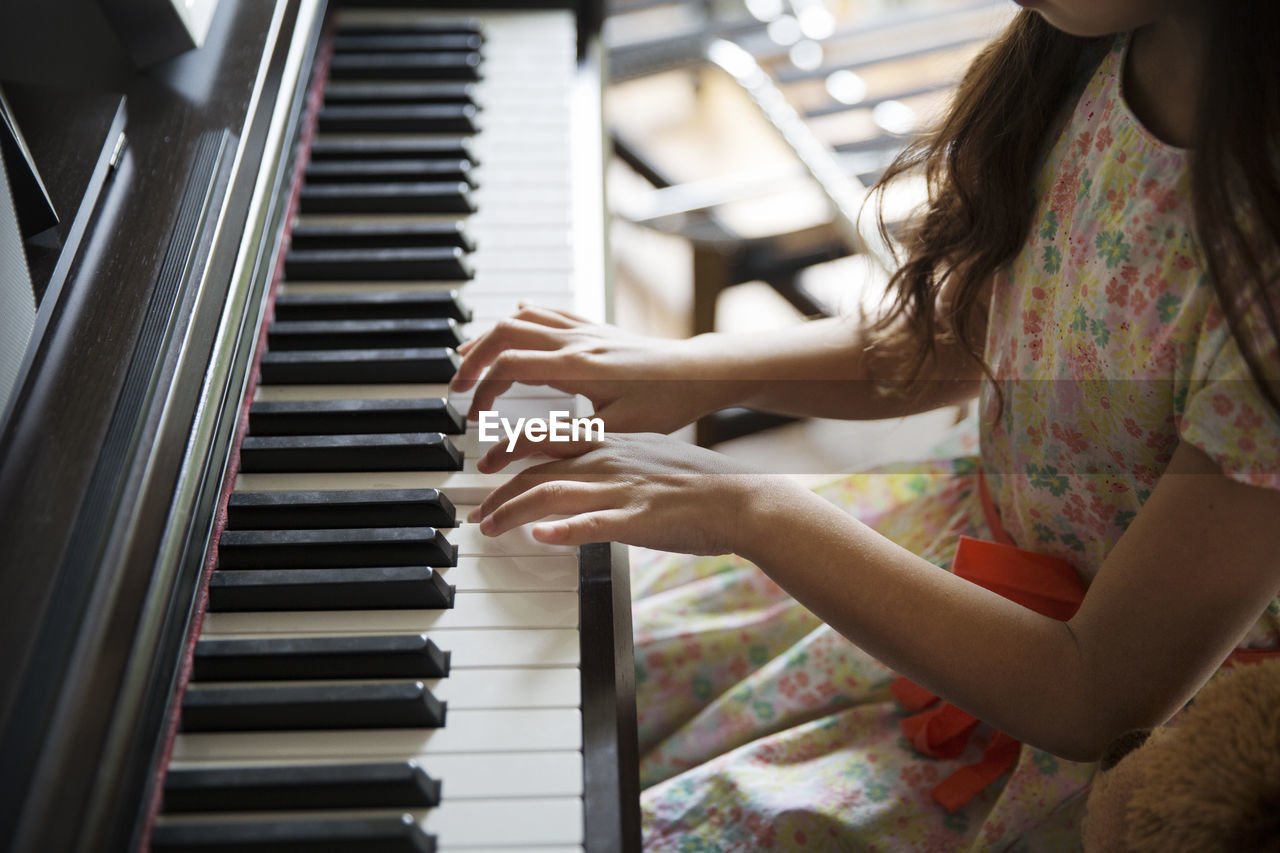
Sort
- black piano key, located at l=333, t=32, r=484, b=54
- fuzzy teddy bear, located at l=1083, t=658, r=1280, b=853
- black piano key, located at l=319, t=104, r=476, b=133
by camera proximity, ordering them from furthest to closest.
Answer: black piano key, located at l=333, t=32, r=484, b=54
black piano key, located at l=319, t=104, r=476, b=133
fuzzy teddy bear, located at l=1083, t=658, r=1280, b=853

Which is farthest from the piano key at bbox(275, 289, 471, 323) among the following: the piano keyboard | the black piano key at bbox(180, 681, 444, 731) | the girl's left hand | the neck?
the neck

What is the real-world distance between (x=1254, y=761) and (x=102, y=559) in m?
0.66

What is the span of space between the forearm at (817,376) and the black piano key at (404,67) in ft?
1.79

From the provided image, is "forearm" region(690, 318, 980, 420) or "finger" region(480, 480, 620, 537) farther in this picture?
"forearm" region(690, 318, 980, 420)

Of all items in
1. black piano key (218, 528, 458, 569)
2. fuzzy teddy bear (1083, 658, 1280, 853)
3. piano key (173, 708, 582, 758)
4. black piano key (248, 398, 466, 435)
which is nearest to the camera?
fuzzy teddy bear (1083, 658, 1280, 853)

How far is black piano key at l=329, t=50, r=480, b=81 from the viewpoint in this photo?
1364mm

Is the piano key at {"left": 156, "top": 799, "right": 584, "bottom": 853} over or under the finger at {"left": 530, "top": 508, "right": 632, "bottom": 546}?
under

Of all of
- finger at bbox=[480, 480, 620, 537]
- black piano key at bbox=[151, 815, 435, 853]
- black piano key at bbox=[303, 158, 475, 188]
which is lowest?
black piano key at bbox=[151, 815, 435, 853]

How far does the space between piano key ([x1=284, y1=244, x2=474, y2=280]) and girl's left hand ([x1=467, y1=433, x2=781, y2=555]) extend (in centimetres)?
31

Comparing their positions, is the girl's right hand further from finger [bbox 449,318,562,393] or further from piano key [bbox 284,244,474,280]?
piano key [bbox 284,244,474,280]

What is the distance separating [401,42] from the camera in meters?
1.40

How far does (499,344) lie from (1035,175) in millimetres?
502

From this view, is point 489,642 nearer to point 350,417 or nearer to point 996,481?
point 350,417

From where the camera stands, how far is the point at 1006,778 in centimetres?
93
